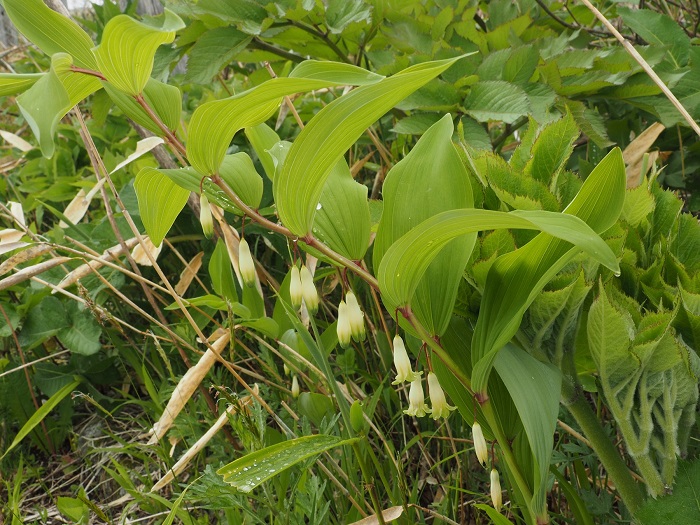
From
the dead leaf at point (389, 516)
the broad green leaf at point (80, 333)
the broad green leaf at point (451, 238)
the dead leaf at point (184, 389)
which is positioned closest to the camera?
the broad green leaf at point (451, 238)

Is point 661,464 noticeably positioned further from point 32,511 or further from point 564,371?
point 32,511

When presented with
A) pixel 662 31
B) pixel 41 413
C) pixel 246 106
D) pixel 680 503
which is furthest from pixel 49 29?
pixel 662 31

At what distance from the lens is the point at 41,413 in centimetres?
140

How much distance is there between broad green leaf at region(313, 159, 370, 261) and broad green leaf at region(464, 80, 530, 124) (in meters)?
0.54

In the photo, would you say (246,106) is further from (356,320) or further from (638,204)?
(638,204)

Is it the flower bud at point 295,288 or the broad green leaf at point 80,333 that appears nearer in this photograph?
the flower bud at point 295,288

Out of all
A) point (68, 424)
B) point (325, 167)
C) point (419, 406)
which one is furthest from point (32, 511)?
point (325, 167)

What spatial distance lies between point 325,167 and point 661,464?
0.50 metres

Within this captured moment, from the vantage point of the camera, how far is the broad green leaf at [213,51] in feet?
4.54

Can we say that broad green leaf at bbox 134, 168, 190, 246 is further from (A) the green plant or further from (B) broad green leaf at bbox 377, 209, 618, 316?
(B) broad green leaf at bbox 377, 209, 618, 316

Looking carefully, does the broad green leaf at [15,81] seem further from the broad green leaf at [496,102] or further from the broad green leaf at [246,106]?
the broad green leaf at [496,102]

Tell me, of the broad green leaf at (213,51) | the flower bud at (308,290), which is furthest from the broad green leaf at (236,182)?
the broad green leaf at (213,51)

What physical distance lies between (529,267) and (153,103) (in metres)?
0.41

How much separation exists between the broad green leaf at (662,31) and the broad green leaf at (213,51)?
29.8 inches
